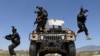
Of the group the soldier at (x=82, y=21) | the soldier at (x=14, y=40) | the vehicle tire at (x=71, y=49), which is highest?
the soldier at (x=82, y=21)

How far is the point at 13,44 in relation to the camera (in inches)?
696

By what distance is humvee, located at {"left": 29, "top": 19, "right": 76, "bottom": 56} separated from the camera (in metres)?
14.9

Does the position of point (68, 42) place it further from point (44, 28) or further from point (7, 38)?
point (7, 38)

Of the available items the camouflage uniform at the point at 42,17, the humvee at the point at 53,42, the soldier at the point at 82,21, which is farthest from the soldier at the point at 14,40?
the soldier at the point at 82,21

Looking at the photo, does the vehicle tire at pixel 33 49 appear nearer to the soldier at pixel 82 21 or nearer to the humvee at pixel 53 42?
the humvee at pixel 53 42

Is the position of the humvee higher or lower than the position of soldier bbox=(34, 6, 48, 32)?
lower

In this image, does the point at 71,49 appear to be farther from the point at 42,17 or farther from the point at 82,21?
the point at 82,21

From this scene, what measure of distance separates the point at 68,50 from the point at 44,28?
6.35 feet

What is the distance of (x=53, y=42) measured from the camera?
49.3ft

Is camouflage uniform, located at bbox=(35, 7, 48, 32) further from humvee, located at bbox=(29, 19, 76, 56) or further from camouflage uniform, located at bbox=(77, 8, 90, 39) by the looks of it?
camouflage uniform, located at bbox=(77, 8, 90, 39)

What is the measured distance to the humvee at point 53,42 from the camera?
14950mm

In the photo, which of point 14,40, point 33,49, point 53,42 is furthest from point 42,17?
point 14,40

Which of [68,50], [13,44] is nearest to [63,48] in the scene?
[68,50]

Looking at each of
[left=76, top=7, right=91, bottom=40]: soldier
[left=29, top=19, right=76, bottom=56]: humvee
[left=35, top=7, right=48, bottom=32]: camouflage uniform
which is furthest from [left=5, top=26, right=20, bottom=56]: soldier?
[left=76, top=7, right=91, bottom=40]: soldier
